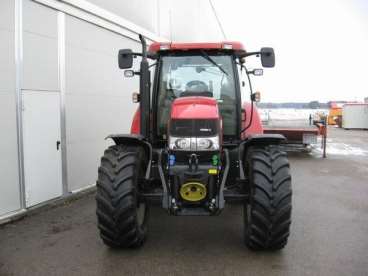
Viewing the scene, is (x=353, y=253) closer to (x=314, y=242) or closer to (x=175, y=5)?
(x=314, y=242)

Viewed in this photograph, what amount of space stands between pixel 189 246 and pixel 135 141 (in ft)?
4.23

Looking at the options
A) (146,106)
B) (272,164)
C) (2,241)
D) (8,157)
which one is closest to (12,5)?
(8,157)

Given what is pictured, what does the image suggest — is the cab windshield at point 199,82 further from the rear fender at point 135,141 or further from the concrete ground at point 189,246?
the concrete ground at point 189,246

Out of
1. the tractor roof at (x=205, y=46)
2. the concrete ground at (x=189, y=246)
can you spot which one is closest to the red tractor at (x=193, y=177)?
the concrete ground at (x=189, y=246)

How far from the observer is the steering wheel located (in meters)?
5.03

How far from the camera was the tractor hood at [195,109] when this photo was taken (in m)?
4.21

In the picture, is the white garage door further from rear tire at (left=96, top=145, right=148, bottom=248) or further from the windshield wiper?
the windshield wiper

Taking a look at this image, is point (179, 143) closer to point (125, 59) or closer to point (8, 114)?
point (125, 59)

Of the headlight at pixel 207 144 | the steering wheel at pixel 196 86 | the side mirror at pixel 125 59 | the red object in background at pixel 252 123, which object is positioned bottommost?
the headlight at pixel 207 144

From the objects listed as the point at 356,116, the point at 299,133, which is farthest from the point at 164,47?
the point at 356,116

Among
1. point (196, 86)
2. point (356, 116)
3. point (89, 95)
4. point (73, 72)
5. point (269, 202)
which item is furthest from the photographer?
point (356, 116)

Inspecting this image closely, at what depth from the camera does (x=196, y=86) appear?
5035 millimetres

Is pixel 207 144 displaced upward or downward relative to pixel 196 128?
downward

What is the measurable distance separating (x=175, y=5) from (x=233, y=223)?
8713 mm
